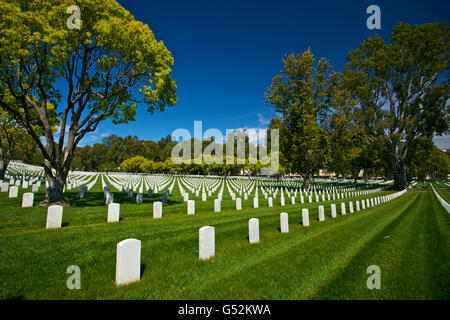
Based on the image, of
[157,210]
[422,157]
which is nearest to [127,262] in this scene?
[157,210]

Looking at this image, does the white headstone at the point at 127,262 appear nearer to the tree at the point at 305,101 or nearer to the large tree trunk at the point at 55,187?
the large tree trunk at the point at 55,187

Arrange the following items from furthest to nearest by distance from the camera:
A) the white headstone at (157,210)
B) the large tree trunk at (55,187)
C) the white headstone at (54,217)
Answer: the large tree trunk at (55,187) → the white headstone at (157,210) → the white headstone at (54,217)

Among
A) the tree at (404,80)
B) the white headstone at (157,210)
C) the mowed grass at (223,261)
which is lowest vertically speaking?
the mowed grass at (223,261)

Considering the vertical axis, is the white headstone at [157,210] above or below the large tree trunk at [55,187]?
below

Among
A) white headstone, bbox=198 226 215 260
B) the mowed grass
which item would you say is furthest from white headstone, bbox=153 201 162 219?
white headstone, bbox=198 226 215 260

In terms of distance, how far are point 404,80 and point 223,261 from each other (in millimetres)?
44122

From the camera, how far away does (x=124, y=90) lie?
11969mm

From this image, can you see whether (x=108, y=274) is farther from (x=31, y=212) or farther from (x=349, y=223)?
(x=349, y=223)

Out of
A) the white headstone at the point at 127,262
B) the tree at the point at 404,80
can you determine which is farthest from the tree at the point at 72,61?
the tree at the point at 404,80

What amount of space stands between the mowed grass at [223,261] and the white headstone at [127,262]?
151 millimetres

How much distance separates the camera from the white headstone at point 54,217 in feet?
22.4

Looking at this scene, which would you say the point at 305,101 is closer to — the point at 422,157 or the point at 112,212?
the point at 112,212

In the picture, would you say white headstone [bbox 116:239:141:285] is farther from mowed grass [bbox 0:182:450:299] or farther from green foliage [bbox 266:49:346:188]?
green foliage [bbox 266:49:346:188]
